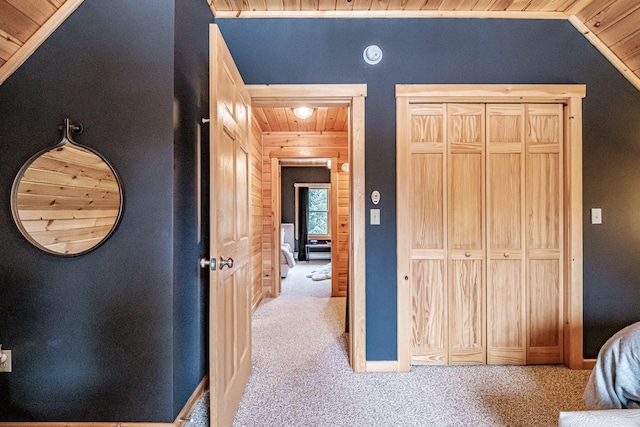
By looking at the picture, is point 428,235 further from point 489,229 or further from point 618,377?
point 618,377

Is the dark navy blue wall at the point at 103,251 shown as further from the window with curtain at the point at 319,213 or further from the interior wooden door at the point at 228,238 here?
the window with curtain at the point at 319,213

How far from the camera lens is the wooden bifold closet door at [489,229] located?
88.7 inches

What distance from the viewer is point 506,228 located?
2266mm

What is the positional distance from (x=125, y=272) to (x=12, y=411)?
0.93 meters

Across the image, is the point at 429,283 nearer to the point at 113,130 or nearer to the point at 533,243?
the point at 533,243

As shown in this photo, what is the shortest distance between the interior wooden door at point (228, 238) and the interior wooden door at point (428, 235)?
1215 mm

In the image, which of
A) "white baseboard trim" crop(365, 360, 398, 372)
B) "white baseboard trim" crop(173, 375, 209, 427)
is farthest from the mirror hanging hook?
"white baseboard trim" crop(365, 360, 398, 372)

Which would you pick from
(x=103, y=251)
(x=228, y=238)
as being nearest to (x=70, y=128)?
(x=103, y=251)

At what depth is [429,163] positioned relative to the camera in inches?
88.5

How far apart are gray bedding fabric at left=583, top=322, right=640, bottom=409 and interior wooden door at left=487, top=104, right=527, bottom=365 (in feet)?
3.02

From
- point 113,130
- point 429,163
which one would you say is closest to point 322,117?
point 429,163

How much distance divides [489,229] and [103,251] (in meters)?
2.50

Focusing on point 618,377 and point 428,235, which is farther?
point 428,235

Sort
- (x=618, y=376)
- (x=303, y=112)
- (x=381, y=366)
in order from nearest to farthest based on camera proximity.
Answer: (x=618, y=376), (x=381, y=366), (x=303, y=112)
